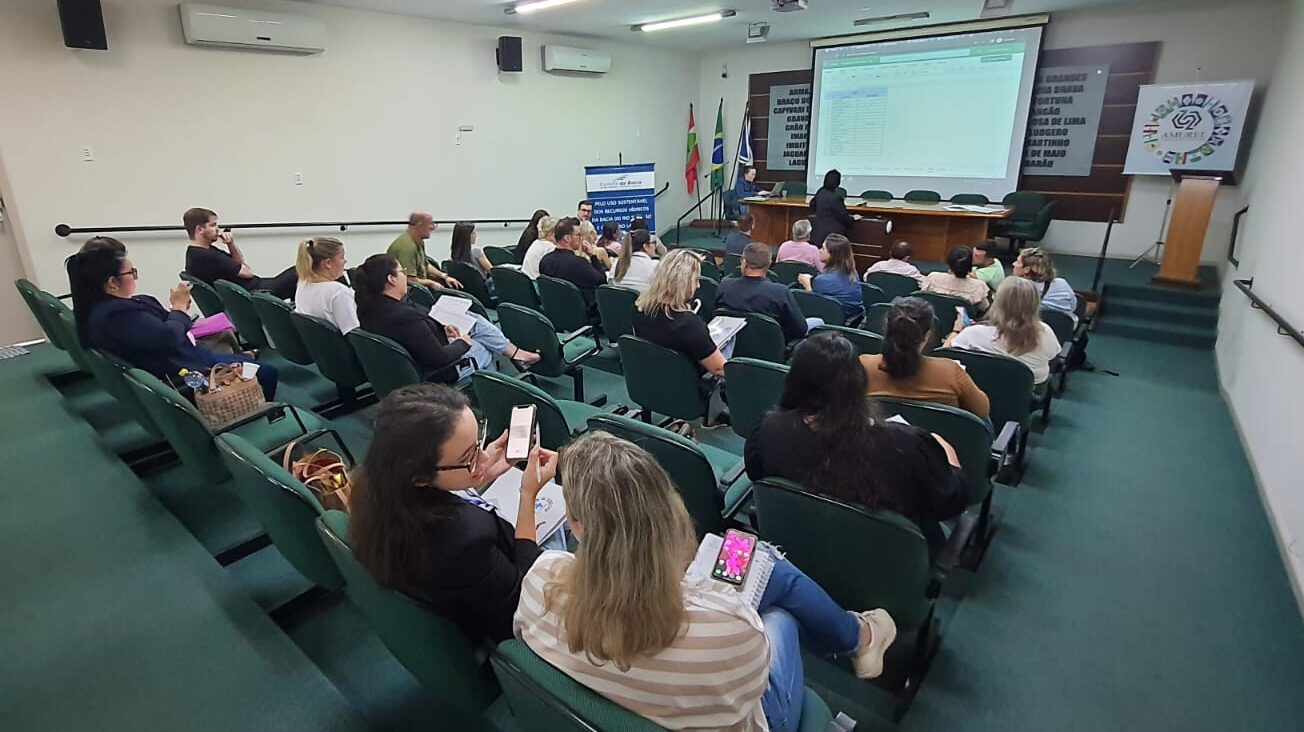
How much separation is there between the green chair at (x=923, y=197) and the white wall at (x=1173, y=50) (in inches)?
58.5

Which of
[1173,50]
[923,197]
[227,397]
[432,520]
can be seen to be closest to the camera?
[432,520]

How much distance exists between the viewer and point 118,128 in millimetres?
5227

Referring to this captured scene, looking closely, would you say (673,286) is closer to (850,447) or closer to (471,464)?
(850,447)

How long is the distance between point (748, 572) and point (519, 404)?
1.32 metres

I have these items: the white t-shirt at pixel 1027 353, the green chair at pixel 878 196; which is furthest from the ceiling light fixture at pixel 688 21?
the white t-shirt at pixel 1027 353

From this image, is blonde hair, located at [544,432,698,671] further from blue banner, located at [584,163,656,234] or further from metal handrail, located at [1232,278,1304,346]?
blue banner, located at [584,163,656,234]

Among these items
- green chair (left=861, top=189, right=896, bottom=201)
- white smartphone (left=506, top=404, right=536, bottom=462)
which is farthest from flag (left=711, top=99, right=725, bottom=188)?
white smartphone (left=506, top=404, right=536, bottom=462)

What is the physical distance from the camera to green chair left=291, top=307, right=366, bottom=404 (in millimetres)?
3281

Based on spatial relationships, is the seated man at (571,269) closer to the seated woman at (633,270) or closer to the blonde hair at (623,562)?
the seated woman at (633,270)

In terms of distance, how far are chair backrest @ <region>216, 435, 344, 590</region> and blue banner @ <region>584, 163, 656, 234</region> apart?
7.66m

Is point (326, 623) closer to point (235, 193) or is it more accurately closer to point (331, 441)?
point (331, 441)

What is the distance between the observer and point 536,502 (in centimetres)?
184

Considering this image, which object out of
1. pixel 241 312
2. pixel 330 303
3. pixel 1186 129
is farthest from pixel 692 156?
pixel 330 303

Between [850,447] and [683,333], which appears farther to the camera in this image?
[683,333]
